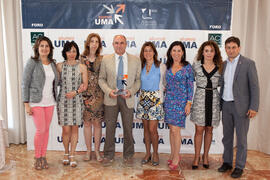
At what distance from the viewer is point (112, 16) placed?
373cm

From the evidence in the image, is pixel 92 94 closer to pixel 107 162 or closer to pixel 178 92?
pixel 107 162

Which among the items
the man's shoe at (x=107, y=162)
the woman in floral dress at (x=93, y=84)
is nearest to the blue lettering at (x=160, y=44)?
the woman in floral dress at (x=93, y=84)

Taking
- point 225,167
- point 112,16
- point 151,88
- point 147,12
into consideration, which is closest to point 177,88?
point 151,88

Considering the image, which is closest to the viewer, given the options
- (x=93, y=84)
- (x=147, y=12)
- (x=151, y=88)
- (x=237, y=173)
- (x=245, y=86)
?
(x=245, y=86)

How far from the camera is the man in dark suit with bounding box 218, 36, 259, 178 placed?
9.45ft

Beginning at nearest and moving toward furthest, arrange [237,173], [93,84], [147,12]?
[237,173] < [93,84] < [147,12]

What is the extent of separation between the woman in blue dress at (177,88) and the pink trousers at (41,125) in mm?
1528

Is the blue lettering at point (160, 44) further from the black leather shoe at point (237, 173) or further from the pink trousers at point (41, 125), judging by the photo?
the black leather shoe at point (237, 173)

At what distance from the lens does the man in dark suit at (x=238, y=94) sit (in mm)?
2879

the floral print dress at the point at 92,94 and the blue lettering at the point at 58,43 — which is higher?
the blue lettering at the point at 58,43

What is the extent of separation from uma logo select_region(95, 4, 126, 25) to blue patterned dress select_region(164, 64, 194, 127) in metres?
1.25

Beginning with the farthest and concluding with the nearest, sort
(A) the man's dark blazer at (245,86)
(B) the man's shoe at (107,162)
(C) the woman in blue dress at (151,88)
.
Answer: (B) the man's shoe at (107,162)
(C) the woman in blue dress at (151,88)
(A) the man's dark blazer at (245,86)

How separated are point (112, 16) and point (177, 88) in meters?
1.56

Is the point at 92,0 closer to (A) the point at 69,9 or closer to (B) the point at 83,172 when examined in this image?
(A) the point at 69,9
